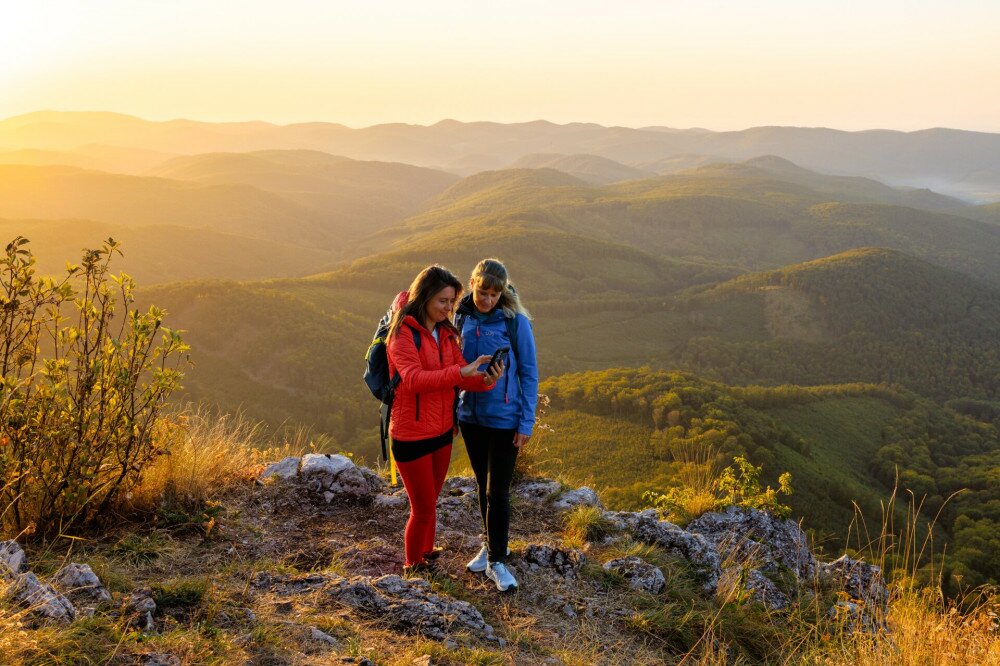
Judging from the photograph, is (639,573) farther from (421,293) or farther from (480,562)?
(421,293)

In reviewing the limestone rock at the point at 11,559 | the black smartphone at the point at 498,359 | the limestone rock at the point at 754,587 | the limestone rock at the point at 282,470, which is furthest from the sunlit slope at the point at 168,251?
the limestone rock at the point at 754,587

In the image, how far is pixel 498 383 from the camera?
399 cm

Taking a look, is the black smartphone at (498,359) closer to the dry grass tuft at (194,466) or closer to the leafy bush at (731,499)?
the dry grass tuft at (194,466)

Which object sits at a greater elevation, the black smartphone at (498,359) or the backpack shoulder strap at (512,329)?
the backpack shoulder strap at (512,329)

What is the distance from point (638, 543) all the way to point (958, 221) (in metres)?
223

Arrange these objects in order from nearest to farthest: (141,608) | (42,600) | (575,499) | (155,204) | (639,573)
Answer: (42,600), (141,608), (639,573), (575,499), (155,204)

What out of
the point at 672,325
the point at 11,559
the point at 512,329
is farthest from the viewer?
the point at 672,325

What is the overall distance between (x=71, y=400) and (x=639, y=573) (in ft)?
14.2

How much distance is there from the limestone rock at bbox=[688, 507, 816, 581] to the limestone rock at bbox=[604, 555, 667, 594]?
1573mm

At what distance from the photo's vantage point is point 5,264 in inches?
153

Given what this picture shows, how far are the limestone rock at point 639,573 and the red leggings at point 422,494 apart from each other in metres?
1.50

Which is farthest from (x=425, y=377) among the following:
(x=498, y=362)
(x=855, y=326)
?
(x=855, y=326)

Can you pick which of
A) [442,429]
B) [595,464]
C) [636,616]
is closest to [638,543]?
[636,616]

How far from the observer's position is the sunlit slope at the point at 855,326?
8812 centimetres
